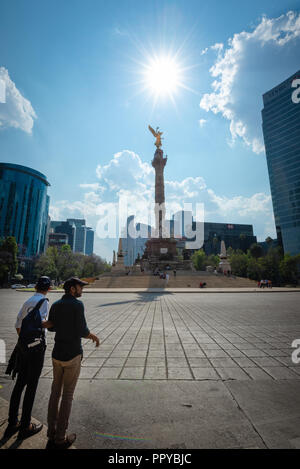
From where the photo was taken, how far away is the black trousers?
2.42 meters

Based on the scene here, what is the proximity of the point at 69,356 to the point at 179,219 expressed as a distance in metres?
178

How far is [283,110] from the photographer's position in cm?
8538

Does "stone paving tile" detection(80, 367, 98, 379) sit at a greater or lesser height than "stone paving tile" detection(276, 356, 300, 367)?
lesser

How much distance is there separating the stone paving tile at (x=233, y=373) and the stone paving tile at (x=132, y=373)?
147 cm

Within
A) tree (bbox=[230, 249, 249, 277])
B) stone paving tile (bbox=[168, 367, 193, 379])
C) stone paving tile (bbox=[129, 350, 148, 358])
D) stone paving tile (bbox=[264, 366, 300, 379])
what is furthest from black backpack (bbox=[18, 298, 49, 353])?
tree (bbox=[230, 249, 249, 277])

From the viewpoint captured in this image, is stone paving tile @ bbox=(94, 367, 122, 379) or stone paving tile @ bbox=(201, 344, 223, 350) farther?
stone paving tile @ bbox=(201, 344, 223, 350)

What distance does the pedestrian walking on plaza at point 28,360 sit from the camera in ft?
7.87

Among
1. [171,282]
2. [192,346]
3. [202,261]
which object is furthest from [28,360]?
[202,261]

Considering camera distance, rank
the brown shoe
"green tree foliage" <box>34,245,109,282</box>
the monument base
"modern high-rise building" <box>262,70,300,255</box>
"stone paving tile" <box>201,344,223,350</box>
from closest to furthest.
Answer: the brown shoe < "stone paving tile" <box>201,344,223,350</box> < the monument base < "green tree foliage" <box>34,245,109,282</box> < "modern high-rise building" <box>262,70,300,255</box>

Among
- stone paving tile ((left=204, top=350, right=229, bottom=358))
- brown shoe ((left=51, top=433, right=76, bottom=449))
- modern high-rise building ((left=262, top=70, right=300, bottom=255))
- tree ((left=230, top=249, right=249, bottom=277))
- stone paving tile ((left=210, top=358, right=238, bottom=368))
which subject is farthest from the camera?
modern high-rise building ((left=262, top=70, right=300, bottom=255))

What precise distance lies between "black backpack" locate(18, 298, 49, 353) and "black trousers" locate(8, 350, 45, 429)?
9 centimetres

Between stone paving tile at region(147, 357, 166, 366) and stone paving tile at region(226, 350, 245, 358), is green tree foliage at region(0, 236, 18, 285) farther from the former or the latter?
stone paving tile at region(226, 350, 245, 358)

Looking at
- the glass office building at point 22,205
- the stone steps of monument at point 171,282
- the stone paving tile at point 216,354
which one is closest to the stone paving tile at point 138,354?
the stone paving tile at point 216,354
